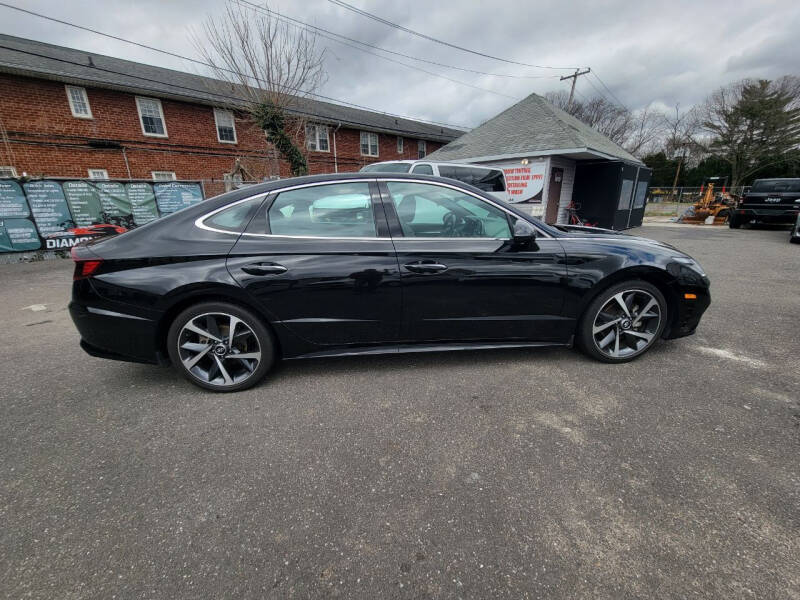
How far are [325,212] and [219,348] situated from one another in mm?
1252

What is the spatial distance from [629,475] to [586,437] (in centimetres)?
30

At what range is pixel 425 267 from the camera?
97.2 inches

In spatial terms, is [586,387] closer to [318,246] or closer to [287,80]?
[318,246]

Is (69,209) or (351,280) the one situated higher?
(69,209)

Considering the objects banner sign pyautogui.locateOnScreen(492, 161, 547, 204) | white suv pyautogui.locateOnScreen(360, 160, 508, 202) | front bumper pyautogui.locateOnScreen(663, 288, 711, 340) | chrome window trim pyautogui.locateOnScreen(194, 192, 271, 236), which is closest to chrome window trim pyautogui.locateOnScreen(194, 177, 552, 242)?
chrome window trim pyautogui.locateOnScreen(194, 192, 271, 236)

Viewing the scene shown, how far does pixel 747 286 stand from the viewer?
5203mm

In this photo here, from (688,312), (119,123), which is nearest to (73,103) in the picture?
(119,123)

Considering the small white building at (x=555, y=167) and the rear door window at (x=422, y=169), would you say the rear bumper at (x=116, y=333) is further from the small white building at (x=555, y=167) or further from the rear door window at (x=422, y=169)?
the small white building at (x=555, y=167)

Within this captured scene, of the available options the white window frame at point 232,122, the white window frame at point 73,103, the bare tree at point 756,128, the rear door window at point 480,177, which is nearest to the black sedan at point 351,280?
the rear door window at point 480,177

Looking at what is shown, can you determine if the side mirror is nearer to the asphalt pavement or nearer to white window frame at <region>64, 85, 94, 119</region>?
the asphalt pavement

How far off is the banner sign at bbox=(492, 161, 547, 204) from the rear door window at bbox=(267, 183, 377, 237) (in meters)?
10.6

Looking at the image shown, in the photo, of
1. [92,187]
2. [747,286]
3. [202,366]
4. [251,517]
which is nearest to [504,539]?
[251,517]

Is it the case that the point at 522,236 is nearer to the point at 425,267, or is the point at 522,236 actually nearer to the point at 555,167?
the point at 425,267

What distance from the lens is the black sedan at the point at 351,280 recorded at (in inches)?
92.0
